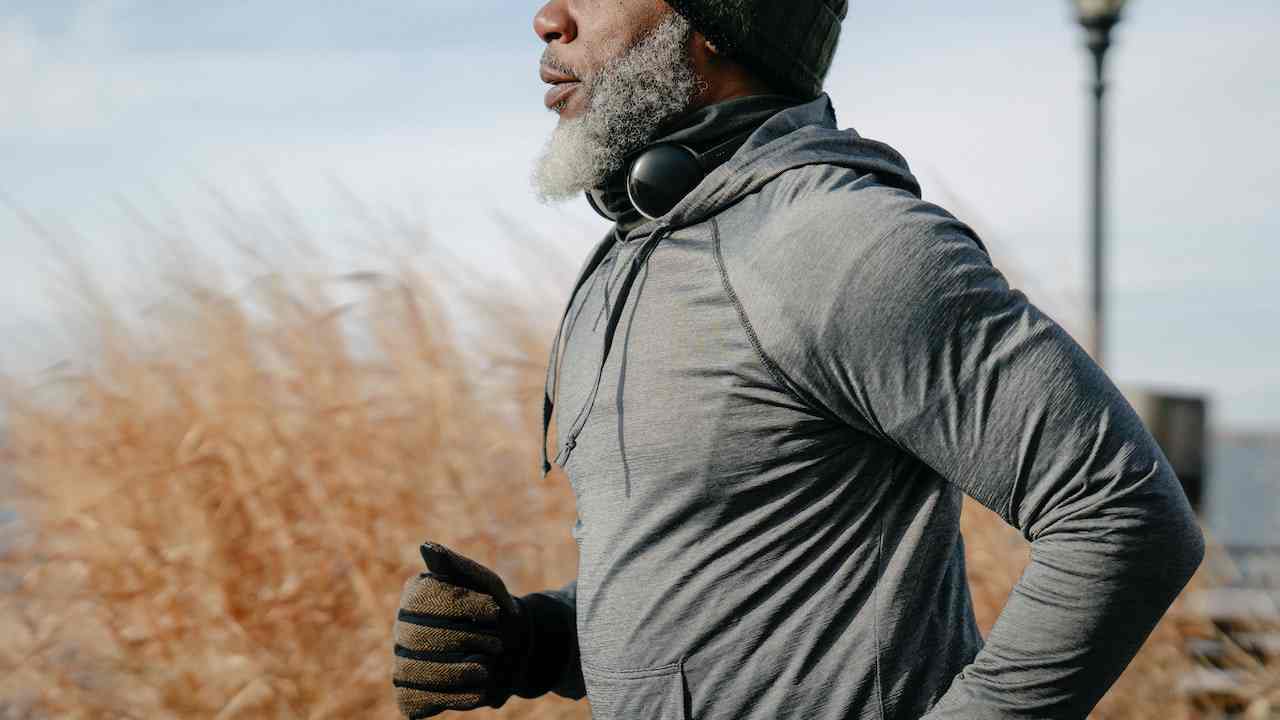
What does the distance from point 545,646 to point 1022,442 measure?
0.91 meters

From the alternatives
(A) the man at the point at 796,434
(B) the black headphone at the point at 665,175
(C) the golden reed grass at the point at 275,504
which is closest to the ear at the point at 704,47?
(A) the man at the point at 796,434

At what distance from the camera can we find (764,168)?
59.5 inches

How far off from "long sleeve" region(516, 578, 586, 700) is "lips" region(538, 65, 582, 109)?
740 mm

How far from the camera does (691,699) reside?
1481mm

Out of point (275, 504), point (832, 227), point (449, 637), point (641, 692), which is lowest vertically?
point (275, 504)

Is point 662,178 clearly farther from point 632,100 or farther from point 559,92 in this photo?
point 559,92

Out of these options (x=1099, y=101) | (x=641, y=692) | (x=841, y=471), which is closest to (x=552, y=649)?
(x=641, y=692)

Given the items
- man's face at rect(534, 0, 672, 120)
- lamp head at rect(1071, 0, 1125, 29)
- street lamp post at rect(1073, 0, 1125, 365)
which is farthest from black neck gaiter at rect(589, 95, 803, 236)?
lamp head at rect(1071, 0, 1125, 29)

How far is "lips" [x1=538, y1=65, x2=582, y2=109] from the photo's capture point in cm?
178

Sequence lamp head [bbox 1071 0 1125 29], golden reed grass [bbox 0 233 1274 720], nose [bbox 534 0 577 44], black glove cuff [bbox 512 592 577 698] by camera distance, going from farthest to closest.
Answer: lamp head [bbox 1071 0 1125 29]
golden reed grass [bbox 0 233 1274 720]
black glove cuff [bbox 512 592 577 698]
nose [bbox 534 0 577 44]

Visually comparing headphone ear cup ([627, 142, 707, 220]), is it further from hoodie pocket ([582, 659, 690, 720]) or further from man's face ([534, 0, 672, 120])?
hoodie pocket ([582, 659, 690, 720])

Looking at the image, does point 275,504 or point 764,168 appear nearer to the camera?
point 764,168

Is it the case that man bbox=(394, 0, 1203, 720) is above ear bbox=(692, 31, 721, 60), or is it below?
below

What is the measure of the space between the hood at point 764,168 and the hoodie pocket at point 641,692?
31 centimetres
